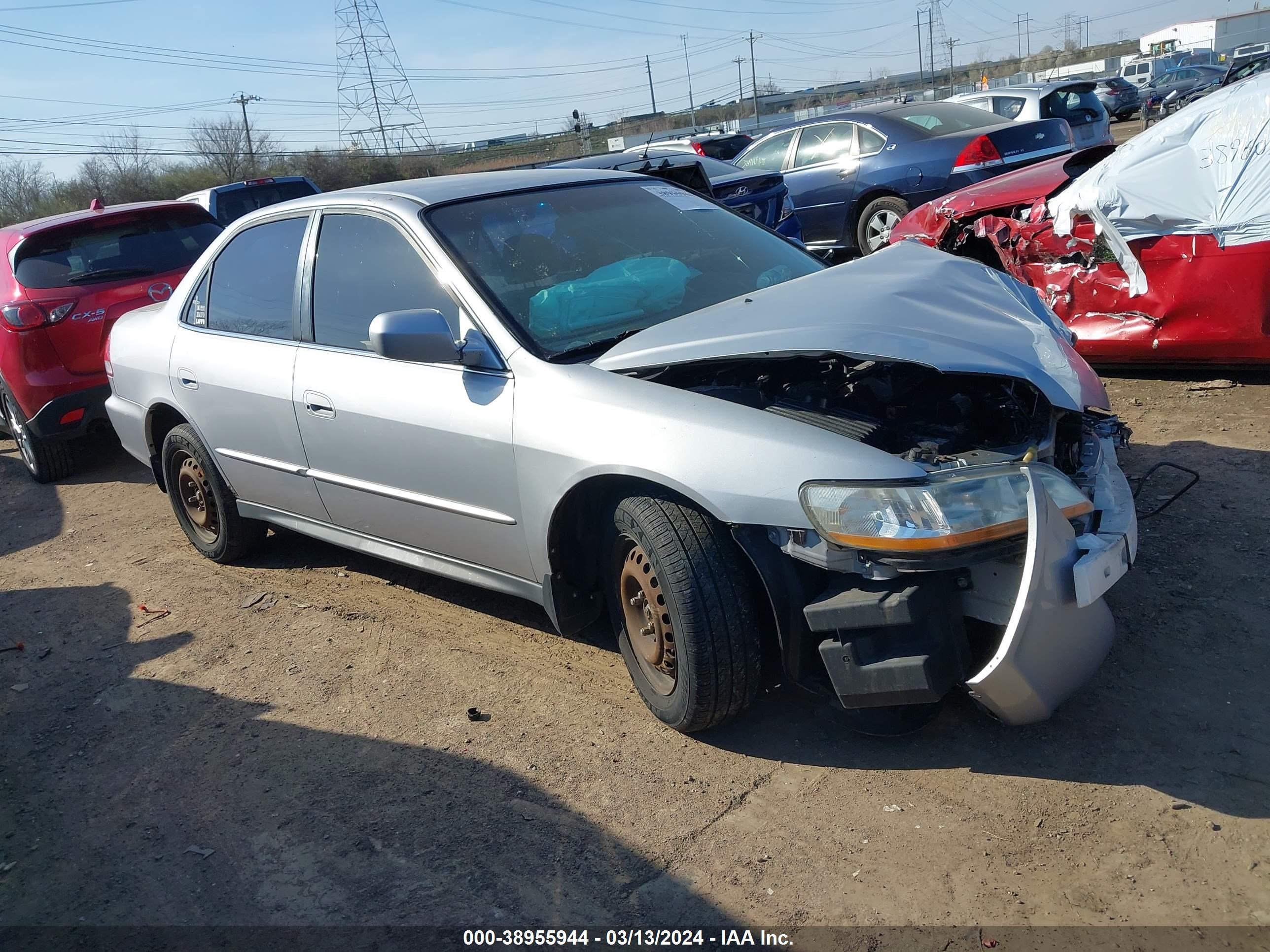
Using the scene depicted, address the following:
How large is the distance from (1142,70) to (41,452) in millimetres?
40198

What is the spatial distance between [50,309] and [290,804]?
498 centimetres

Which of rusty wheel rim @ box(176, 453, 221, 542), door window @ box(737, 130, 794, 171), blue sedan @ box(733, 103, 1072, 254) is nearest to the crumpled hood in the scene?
rusty wheel rim @ box(176, 453, 221, 542)

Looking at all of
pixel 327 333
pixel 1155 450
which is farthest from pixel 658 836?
pixel 1155 450

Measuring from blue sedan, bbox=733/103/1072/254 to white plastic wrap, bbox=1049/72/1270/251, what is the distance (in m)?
3.92

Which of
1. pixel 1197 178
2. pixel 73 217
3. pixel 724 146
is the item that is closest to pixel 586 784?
pixel 1197 178

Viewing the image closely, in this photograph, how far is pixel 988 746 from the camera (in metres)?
2.93

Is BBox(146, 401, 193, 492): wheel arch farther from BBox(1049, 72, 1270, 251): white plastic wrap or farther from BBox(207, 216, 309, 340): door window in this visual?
BBox(1049, 72, 1270, 251): white plastic wrap

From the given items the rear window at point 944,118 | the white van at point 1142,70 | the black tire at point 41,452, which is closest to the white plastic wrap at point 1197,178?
the rear window at point 944,118

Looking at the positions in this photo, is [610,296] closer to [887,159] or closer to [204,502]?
[204,502]

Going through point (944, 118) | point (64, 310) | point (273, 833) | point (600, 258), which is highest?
point (944, 118)

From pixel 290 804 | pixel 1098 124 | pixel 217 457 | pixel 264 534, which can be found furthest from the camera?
pixel 1098 124

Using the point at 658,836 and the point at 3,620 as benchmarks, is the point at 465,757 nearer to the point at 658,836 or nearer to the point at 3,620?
the point at 658,836

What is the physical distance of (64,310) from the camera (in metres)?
6.77

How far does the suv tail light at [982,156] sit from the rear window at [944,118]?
0.66m
